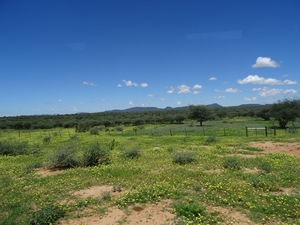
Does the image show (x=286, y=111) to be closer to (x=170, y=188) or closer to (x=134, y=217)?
(x=170, y=188)

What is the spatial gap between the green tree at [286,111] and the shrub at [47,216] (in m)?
39.5

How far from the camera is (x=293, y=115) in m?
37.3

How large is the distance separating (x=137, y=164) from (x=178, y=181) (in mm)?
4147

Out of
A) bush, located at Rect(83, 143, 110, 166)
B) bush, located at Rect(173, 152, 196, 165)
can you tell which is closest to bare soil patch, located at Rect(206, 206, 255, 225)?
bush, located at Rect(173, 152, 196, 165)

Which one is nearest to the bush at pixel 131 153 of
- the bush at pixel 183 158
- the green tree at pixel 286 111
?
the bush at pixel 183 158

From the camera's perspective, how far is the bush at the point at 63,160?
13.8 metres

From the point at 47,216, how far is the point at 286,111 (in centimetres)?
3996

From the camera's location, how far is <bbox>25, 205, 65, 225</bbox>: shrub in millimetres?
6422

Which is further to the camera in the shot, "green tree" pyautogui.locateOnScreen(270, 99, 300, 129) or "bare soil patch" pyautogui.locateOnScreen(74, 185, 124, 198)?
"green tree" pyautogui.locateOnScreen(270, 99, 300, 129)

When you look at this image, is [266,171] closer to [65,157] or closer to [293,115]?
[65,157]

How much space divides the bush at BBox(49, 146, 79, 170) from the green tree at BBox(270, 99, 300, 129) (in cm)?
3579

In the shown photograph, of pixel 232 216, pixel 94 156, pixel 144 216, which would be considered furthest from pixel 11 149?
pixel 232 216

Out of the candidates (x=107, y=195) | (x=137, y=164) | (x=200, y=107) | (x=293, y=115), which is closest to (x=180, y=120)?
(x=200, y=107)

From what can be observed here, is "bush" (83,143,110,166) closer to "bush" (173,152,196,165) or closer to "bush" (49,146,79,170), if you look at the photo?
"bush" (49,146,79,170)
